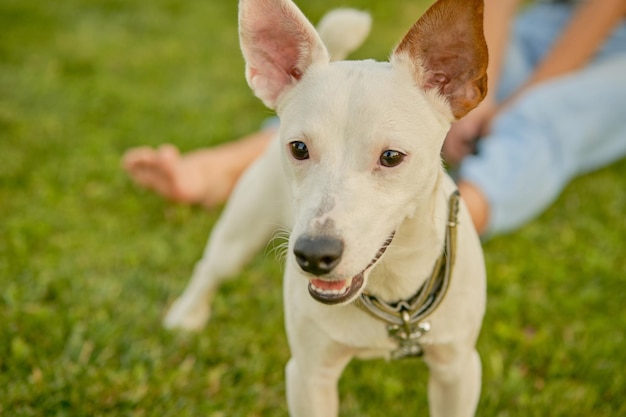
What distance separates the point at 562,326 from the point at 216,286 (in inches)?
72.7

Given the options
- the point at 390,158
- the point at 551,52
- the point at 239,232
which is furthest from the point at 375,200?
the point at 551,52

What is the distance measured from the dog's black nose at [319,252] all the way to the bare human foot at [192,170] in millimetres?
2674

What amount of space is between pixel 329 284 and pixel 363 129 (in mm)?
465

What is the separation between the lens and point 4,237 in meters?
4.07

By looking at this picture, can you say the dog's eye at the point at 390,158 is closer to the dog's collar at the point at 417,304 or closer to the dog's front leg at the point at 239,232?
the dog's collar at the point at 417,304

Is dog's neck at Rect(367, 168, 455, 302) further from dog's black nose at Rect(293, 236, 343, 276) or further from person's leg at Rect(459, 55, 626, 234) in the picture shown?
person's leg at Rect(459, 55, 626, 234)

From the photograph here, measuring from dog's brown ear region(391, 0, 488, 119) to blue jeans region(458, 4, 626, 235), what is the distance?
180 cm

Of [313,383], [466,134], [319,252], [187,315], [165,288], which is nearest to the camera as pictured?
[319,252]

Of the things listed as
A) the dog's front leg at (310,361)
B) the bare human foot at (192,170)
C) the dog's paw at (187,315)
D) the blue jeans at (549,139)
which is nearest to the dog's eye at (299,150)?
the dog's front leg at (310,361)

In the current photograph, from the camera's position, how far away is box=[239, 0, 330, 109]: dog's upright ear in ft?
7.43

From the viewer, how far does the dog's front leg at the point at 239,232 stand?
10.4 feet

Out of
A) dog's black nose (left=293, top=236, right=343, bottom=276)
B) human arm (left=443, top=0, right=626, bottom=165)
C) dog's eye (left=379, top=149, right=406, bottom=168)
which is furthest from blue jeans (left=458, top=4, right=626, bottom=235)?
dog's black nose (left=293, top=236, right=343, bottom=276)

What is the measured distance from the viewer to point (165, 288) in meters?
3.86

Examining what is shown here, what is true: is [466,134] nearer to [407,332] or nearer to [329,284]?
[407,332]
